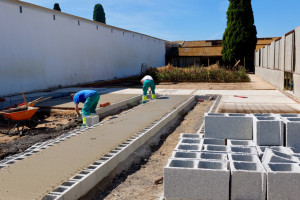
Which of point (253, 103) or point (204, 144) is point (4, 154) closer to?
point (204, 144)

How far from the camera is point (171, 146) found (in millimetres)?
6438

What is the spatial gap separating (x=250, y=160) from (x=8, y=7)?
47.5 feet

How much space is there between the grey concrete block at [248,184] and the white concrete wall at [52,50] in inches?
527

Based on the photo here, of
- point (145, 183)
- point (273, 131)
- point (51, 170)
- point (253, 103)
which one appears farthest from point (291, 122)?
point (253, 103)

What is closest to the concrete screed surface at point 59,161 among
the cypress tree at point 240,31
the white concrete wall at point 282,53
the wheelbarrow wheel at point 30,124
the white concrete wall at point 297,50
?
the wheelbarrow wheel at point 30,124

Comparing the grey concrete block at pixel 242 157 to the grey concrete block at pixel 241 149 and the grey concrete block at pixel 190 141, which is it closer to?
the grey concrete block at pixel 241 149

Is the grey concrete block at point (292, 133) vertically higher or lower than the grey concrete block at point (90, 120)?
higher

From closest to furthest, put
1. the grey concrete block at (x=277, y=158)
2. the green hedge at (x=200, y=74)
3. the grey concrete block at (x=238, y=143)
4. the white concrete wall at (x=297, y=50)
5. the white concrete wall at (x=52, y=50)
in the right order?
the grey concrete block at (x=277, y=158) → the grey concrete block at (x=238, y=143) → the white concrete wall at (x=297, y=50) → the white concrete wall at (x=52, y=50) → the green hedge at (x=200, y=74)

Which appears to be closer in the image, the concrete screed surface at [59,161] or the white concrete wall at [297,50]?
the concrete screed surface at [59,161]

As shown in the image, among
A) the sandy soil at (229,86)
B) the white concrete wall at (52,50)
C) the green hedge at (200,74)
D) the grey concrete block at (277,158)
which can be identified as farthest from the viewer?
the green hedge at (200,74)

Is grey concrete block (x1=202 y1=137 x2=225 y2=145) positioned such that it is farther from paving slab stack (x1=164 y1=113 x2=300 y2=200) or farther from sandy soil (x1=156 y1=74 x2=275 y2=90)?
sandy soil (x1=156 y1=74 x2=275 y2=90)

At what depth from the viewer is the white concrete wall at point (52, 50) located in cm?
1449

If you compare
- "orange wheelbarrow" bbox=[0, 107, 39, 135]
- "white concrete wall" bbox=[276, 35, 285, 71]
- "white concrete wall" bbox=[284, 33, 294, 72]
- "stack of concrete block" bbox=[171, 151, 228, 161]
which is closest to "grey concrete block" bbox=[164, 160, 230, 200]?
"stack of concrete block" bbox=[171, 151, 228, 161]

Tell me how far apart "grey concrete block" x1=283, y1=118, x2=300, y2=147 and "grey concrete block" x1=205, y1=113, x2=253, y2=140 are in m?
0.58
